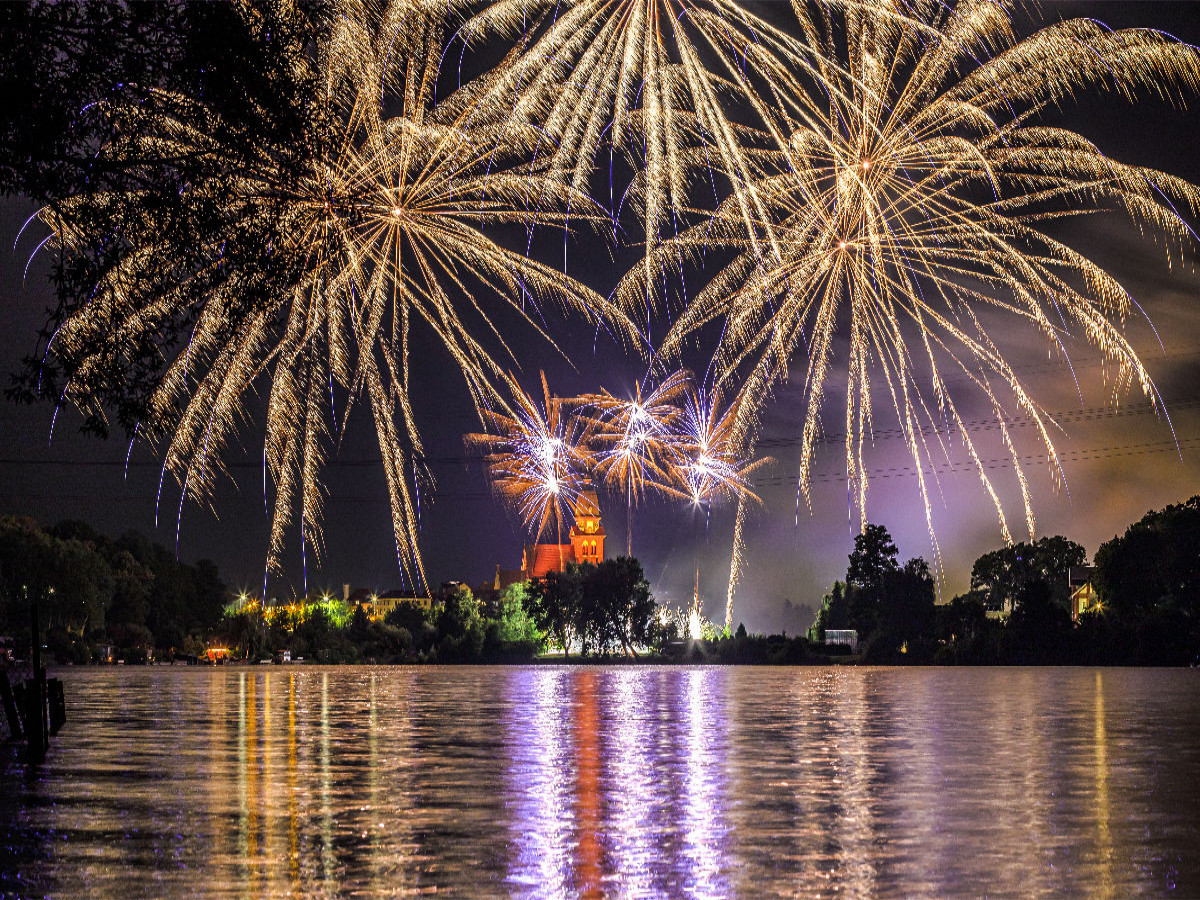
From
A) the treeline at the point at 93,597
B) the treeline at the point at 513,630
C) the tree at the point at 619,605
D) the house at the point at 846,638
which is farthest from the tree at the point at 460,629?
the house at the point at 846,638

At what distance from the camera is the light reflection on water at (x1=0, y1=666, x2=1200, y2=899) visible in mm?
11055

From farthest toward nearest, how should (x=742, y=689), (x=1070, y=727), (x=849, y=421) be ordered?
(x=742, y=689) < (x=849, y=421) < (x=1070, y=727)

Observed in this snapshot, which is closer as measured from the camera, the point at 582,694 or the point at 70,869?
the point at 70,869

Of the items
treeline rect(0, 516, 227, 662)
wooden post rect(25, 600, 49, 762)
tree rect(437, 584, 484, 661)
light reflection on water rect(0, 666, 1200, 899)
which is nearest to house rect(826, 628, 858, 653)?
tree rect(437, 584, 484, 661)

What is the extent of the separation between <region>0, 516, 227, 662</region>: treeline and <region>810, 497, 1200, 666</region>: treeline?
6108 centimetres

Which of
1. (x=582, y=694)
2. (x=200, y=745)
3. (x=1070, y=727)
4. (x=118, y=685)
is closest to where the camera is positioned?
(x=200, y=745)

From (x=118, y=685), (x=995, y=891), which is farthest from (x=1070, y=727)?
(x=118, y=685)

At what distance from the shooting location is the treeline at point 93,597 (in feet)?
375

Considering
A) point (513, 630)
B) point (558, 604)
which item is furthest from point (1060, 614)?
point (513, 630)

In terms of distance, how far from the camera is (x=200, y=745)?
24.6 m

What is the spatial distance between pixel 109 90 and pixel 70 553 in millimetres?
111262

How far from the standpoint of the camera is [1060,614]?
298 ft

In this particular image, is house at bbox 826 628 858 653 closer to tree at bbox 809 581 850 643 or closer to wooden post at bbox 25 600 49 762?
tree at bbox 809 581 850 643

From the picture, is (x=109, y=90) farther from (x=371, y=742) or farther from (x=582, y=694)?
(x=582, y=694)
